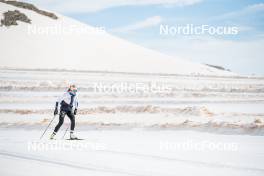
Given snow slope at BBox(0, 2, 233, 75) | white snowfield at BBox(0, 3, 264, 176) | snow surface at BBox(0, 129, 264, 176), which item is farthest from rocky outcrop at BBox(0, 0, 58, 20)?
snow surface at BBox(0, 129, 264, 176)

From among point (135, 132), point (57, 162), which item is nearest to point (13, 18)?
point (135, 132)

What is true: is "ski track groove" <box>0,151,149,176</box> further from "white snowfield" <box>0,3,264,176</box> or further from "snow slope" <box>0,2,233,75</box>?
"snow slope" <box>0,2,233,75</box>

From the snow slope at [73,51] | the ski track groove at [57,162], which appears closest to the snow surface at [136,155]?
the ski track groove at [57,162]

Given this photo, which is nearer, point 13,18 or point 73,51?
point 73,51

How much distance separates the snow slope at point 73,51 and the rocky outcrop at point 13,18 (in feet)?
3.26

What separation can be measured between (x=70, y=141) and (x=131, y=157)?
3078 mm

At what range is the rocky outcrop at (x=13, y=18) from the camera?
66.3 meters

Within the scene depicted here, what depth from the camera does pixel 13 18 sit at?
67688mm

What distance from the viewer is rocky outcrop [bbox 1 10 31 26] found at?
217 feet

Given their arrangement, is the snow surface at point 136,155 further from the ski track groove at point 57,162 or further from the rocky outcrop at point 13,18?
the rocky outcrop at point 13,18

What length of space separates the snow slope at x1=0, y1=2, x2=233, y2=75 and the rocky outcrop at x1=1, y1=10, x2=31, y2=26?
39.1 inches

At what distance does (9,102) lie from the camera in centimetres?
2353

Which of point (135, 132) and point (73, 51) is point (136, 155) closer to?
point (135, 132)

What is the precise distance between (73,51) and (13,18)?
13.2m
